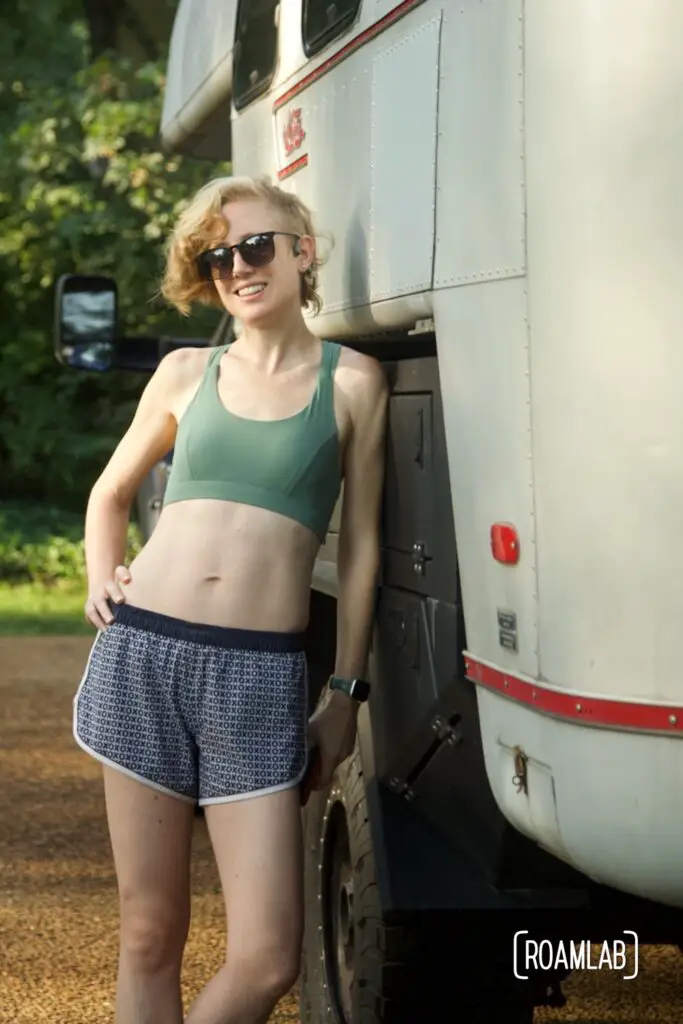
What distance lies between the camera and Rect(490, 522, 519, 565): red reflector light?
10.1 ft

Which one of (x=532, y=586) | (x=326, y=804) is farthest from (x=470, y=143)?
(x=326, y=804)

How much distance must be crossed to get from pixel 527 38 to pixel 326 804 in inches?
82.2

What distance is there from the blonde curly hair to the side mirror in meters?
2.80

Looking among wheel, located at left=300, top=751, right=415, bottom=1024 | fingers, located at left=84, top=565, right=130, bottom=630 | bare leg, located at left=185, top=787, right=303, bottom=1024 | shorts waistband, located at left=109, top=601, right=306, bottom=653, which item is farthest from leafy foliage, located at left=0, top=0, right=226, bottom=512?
bare leg, located at left=185, top=787, right=303, bottom=1024

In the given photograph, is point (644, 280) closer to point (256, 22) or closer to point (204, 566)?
point (204, 566)

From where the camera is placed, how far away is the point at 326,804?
447 cm

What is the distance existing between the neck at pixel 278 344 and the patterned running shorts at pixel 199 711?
54 centimetres

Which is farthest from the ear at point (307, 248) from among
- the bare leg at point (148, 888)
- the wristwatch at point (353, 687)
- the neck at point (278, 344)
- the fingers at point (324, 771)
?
the bare leg at point (148, 888)

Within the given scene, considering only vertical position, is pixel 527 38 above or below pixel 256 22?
below

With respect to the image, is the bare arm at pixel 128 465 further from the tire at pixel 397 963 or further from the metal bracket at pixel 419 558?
the tire at pixel 397 963

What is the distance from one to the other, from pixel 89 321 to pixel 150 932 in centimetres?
350

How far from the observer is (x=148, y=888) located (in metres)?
3.46

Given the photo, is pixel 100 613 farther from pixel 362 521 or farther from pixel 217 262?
pixel 217 262

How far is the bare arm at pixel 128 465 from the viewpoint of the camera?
3.74 m
